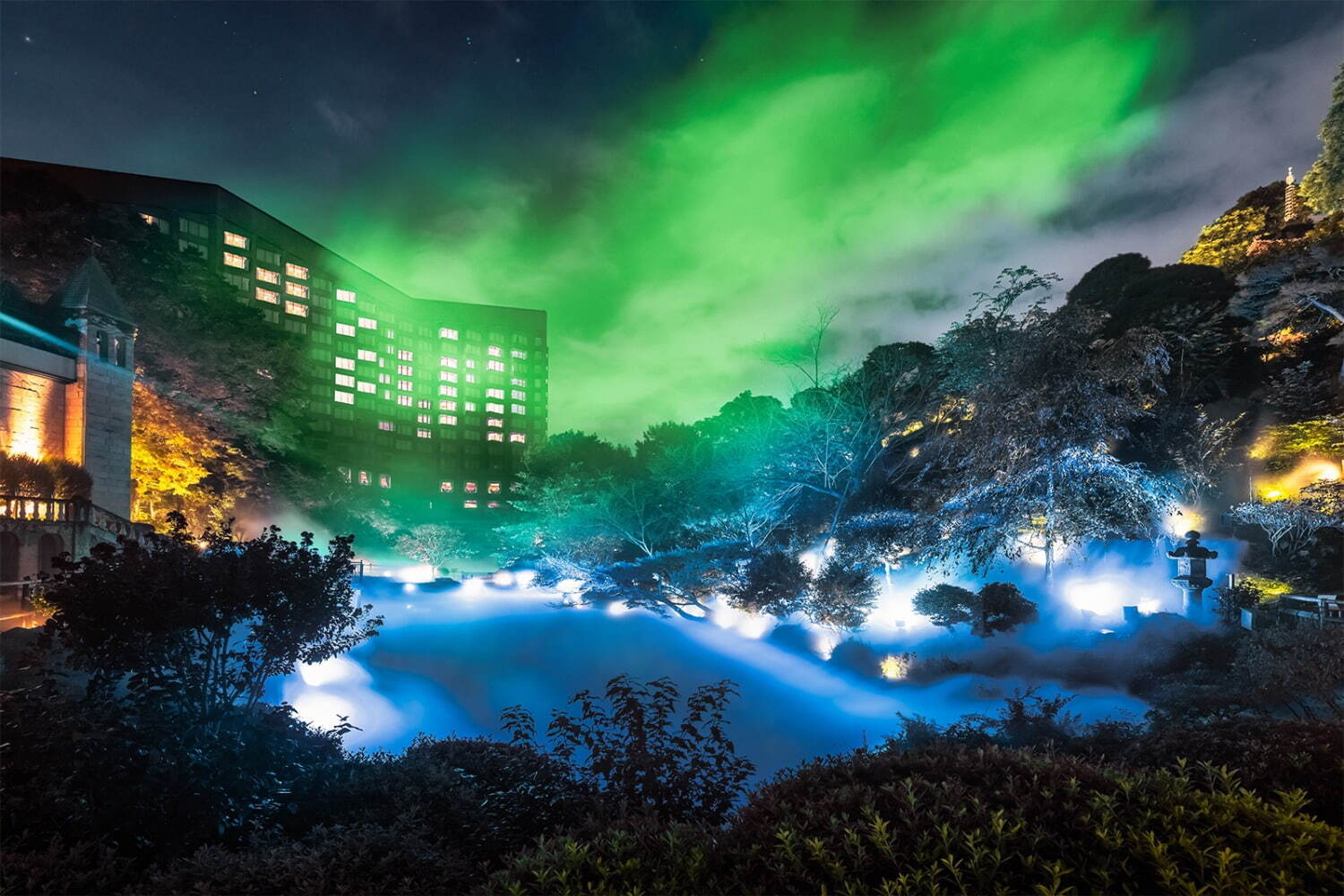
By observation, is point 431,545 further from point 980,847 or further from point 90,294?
point 980,847

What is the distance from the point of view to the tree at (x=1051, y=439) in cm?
1510

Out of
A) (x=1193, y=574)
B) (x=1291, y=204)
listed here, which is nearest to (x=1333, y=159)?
(x=1291, y=204)

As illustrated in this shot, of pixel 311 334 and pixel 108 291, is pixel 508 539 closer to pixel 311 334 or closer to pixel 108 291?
pixel 108 291

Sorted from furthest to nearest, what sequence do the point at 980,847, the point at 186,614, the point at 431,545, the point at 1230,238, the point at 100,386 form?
the point at 431,545
the point at 1230,238
the point at 100,386
the point at 186,614
the point at 980,847

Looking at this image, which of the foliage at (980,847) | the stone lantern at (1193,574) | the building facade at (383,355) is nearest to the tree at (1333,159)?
the stone lantern at (1193,574)

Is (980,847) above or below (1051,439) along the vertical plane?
below

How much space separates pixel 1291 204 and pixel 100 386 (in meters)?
43.9

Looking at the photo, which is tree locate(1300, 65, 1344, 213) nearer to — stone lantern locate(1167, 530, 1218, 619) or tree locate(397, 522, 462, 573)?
stone lantern locate(1167, 530, 1218, 619)

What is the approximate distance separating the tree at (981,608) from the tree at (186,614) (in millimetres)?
14777

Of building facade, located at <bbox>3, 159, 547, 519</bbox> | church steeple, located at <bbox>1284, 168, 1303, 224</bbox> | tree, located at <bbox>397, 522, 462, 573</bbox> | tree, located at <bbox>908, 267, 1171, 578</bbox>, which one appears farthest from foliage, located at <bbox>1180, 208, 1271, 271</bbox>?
building facade, located at <bbox>3, 159, 547, 519</bbox>

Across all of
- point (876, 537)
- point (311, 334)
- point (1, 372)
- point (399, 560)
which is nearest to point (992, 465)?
point (876, 537)

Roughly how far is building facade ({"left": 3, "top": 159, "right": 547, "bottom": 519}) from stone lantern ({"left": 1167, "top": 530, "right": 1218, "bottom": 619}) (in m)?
53.5

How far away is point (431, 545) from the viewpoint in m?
39.4

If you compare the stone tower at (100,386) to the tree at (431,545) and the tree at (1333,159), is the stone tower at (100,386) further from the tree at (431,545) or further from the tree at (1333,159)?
the tree at (1333,159)
